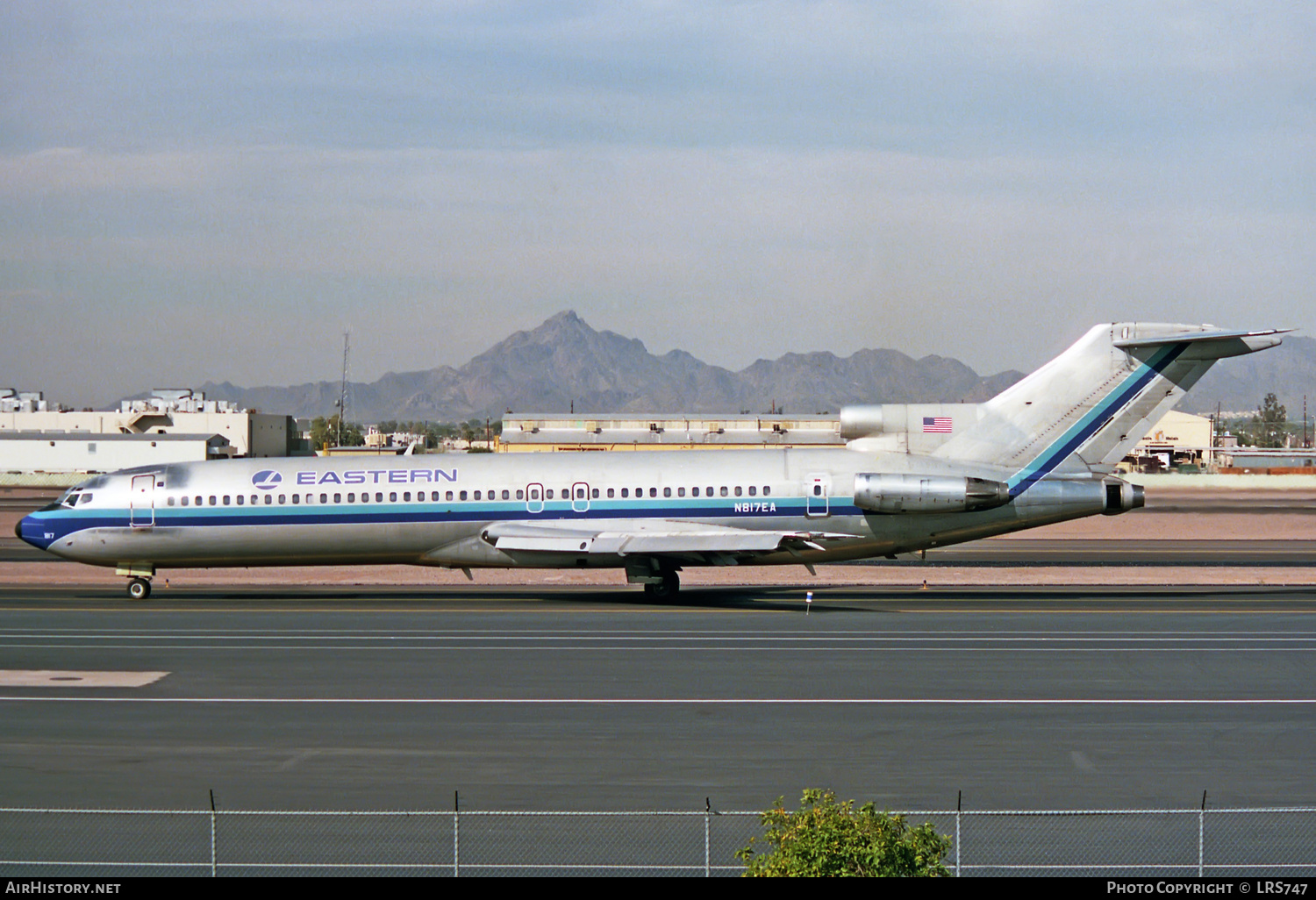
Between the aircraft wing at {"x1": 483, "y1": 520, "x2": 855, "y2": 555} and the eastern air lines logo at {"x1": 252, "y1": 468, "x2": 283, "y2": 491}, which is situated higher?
the eastern air lines logo at {"x1": 252, "y1": 468, "x2": 283, "y2": 491}

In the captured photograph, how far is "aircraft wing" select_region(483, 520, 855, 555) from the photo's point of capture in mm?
31891

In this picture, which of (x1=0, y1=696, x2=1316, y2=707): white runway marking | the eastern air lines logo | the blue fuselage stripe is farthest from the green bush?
the eastern air lines logo

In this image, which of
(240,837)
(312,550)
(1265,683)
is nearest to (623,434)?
(312,550)

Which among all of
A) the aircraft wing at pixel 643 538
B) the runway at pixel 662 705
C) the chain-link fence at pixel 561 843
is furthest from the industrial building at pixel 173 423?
the chain-link fence at pixel 561 843

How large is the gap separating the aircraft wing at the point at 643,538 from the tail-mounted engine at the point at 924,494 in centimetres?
134

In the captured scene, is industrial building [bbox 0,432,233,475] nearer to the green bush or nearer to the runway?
the runway

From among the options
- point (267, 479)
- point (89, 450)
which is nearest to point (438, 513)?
point (267, 479)

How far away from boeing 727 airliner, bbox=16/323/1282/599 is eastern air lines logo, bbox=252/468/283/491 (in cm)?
5

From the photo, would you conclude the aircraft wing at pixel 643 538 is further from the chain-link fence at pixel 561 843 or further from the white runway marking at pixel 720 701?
the chain-link fence at pixel 561 843

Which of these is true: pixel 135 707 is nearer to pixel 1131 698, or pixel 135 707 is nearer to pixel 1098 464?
pixel 1131 698
